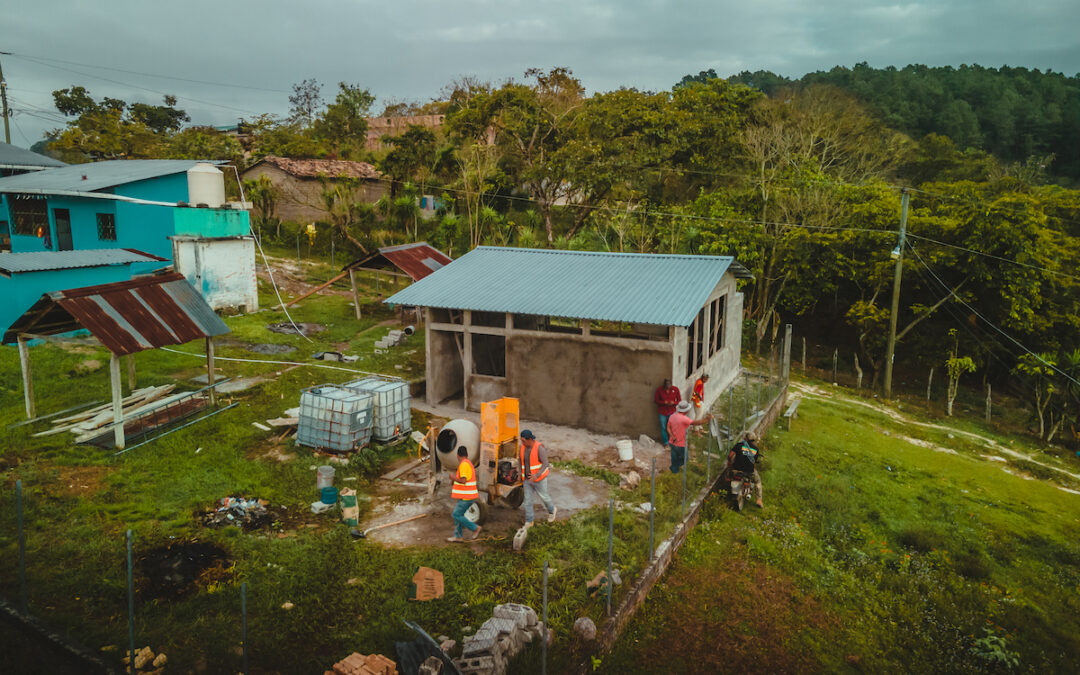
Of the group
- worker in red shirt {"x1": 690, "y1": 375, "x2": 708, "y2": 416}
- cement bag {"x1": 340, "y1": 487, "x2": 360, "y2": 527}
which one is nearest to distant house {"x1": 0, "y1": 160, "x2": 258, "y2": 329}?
cement bag {"x1": 340, "y1": 487, "x2": 360, "y2": 527}

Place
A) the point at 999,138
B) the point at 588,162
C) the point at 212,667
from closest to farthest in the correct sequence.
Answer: the point at 212,667 → the point at 588,162 → the point at 999,138

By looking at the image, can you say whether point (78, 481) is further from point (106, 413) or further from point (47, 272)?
point (47, 272)

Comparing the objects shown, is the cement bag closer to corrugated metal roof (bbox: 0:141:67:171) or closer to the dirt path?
the dirt path

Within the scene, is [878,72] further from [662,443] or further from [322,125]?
[662,443]

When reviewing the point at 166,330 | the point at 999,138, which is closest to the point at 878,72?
the point at 999,138

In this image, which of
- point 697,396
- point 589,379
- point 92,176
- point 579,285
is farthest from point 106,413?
Answer: point 92,176


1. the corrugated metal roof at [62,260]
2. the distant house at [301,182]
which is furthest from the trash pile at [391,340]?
the distant house at [301,182]

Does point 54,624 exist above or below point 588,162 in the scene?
below
